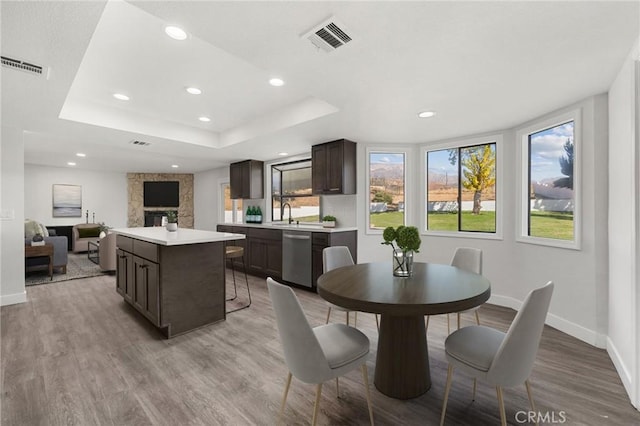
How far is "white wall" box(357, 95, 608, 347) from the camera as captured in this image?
107 inches

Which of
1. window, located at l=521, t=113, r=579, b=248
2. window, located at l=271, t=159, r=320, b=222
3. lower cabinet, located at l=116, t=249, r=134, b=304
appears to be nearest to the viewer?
window, located at l=521, t=113, r=579, b=248

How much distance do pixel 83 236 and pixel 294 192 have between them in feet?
21.0

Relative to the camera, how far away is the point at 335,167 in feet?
14.8

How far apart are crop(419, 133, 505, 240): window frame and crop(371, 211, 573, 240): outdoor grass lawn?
104 millimetres

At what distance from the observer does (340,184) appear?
175 inches

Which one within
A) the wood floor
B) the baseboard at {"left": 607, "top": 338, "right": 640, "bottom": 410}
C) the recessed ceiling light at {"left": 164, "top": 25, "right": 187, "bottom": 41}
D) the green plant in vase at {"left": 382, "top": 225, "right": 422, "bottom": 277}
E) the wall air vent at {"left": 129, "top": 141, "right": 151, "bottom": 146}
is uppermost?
the recessed ceiling light at {"left": 164, "top": 25, "right": 187, "bottom": 41}

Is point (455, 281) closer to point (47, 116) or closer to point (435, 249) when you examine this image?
point (435, 249)

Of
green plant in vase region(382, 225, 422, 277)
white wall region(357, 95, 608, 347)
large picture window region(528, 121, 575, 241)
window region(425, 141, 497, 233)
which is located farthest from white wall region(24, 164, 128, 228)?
large picture window region(528, 121, 575, 241)

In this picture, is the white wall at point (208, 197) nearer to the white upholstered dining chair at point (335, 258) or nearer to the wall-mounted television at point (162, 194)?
the wall-mounted television at point (162, 194)

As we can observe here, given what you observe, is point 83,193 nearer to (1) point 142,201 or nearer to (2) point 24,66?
(1) point 142,201

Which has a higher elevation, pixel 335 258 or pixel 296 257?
pixel 335 258

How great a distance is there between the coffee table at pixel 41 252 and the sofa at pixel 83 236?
2677 mm

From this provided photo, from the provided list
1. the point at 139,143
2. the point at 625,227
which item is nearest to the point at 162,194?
the point at 139,143

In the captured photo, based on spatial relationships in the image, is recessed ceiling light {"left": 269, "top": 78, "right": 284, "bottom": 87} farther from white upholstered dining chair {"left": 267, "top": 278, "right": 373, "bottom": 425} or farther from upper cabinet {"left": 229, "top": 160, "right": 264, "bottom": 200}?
upper cabinet {"left": 229, "top": 160, "right": 264, "bottom": 200}
